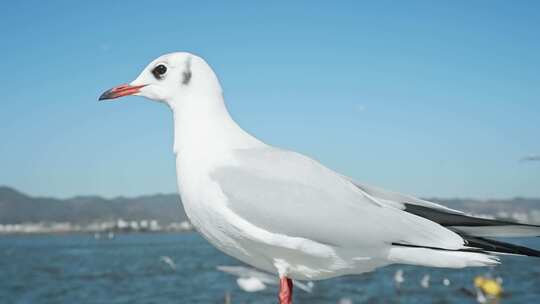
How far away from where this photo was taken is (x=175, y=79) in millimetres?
3281

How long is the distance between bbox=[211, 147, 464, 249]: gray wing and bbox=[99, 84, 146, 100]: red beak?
65 centimetres

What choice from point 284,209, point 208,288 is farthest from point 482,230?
point 208,288

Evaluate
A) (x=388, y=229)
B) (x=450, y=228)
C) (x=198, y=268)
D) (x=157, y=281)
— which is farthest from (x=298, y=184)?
(x=198, y=268)

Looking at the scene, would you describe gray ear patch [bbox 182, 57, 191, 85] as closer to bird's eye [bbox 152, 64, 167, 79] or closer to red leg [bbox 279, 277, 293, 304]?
bird's eye [bbox 152, 64, 167, 79]

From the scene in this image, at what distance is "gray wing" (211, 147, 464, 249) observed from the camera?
3025mm

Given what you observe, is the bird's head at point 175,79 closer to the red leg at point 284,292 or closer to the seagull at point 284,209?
the seagull at point 284,209

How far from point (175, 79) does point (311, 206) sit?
0.95m

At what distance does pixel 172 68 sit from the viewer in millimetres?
3273

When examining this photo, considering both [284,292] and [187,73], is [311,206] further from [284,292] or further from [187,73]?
[187,73]

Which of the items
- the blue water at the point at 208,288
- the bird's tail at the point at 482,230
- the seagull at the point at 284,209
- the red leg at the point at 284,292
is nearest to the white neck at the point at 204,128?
the seagull at the point at 284,209

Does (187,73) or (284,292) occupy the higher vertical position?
(187,73)

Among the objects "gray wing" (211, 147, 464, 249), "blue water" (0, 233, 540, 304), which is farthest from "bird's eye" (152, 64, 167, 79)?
"blue water" (0, 233, 540, 304)

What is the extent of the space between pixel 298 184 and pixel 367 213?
367 millimetres

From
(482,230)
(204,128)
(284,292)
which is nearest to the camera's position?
(482,230)
